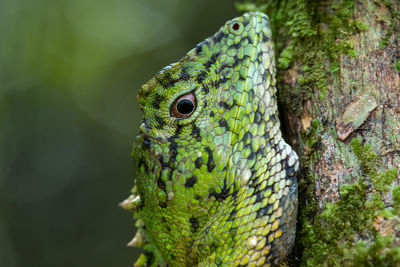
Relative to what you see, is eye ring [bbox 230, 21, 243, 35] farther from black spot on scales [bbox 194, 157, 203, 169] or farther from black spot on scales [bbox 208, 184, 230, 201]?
black spot on scales [bbox 208, 184, 230, 201]

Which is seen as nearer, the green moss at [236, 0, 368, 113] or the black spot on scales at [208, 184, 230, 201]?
the black spot on scales at [208, 184, 230, 201]

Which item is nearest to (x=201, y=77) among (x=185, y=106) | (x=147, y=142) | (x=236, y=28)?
(x=185, y=106)

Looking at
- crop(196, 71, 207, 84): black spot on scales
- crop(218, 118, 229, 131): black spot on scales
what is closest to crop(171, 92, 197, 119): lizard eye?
→ crop(196, 71, 207, 84): black spot on scales

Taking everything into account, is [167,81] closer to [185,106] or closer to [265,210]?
[185,106]

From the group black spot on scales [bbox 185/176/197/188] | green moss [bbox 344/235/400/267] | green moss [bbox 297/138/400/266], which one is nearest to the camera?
green moss [bbox 344/235/400/267]

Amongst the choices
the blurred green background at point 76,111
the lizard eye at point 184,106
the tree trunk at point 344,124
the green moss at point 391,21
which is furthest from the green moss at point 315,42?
the blurred green background at point 76,111

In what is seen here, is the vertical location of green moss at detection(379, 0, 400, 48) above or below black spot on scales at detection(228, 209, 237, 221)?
above
